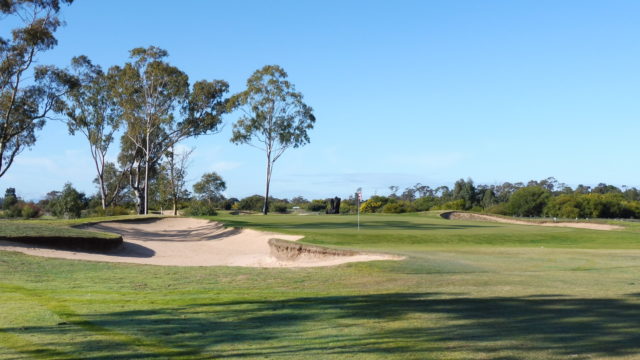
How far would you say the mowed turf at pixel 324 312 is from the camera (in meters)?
6.73

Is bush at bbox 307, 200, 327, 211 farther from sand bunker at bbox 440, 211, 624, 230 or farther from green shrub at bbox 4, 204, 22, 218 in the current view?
green shrub at bbox 4, 204, 22, 218

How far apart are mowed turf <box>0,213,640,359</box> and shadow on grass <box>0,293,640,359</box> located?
0.06 ft

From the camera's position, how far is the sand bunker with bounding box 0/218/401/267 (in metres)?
19.9

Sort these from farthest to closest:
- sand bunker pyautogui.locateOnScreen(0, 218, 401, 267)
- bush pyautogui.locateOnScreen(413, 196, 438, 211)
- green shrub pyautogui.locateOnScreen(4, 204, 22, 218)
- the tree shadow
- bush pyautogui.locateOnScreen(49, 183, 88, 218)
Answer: bush pyautogui.locateOnScreen(413, 196, 438, 211), green shrub pyautogui.locateOnScreen(4, 204, 22, 218), bush pyautogui.locateOnScreen(49, 183, 88, 218), the tree shadow, sand bunker pyautogui.locateOnScreen(0, 218, 401, 267)

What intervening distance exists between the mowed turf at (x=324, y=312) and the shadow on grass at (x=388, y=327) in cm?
2

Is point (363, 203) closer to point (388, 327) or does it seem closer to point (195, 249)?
point (195, 249)

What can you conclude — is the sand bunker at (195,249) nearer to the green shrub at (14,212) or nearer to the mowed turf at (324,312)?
the mowed turf at (324,312)

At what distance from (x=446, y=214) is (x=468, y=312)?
51.9 meters

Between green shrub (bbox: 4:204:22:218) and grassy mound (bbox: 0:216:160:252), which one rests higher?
green shrub (bbox: 4:204:22:218)

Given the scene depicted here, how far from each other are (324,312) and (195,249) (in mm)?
20736

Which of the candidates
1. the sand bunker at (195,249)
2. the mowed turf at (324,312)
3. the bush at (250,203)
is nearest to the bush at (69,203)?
the sand bunker at (195,249)

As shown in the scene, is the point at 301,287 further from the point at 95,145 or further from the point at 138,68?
the point at 95,145

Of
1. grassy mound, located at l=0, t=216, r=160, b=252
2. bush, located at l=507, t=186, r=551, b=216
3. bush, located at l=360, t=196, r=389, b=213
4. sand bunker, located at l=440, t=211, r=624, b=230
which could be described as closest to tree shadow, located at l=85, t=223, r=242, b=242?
grassy mound, located at l=0, t=216, r=160, b=252

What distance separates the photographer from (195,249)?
28.6 meters
